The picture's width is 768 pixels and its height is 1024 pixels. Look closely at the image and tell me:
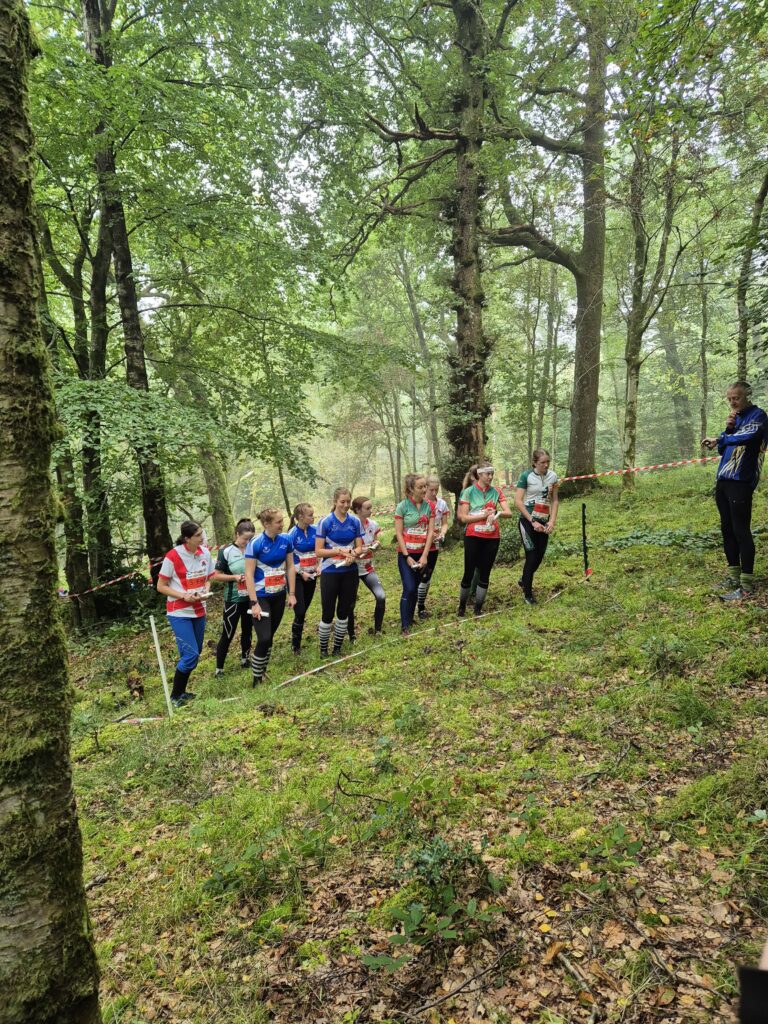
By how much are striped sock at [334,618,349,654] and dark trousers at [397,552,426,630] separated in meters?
0.88

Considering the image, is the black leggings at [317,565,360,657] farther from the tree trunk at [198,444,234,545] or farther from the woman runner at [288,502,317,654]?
the tree trunk at [198,444,234,545]

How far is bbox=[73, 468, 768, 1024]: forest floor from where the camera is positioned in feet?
7.64

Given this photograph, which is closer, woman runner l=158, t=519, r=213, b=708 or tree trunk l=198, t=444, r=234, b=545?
woman runner l=158, t=519, r=213, b=708

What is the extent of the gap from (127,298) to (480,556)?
31.2 ft

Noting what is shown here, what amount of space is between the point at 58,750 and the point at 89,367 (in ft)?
38.5

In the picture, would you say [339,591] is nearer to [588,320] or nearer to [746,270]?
[746,270]

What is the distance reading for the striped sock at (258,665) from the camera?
6789 mm

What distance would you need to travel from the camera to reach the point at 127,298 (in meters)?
10.9

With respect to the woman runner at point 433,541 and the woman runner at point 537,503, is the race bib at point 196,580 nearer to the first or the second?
the woman runner at point 433,541

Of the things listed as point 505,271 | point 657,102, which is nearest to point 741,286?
point 657,102

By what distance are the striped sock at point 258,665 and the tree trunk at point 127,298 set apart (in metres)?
4.34

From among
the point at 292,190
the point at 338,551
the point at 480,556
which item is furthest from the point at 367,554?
the point at 292,190

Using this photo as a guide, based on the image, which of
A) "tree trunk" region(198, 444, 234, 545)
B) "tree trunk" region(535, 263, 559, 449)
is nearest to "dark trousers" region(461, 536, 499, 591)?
"tree trunk" region(535, 263, 559, 449)

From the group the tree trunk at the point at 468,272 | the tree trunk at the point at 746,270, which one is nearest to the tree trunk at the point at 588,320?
the tree trunk at the point at 468,272
